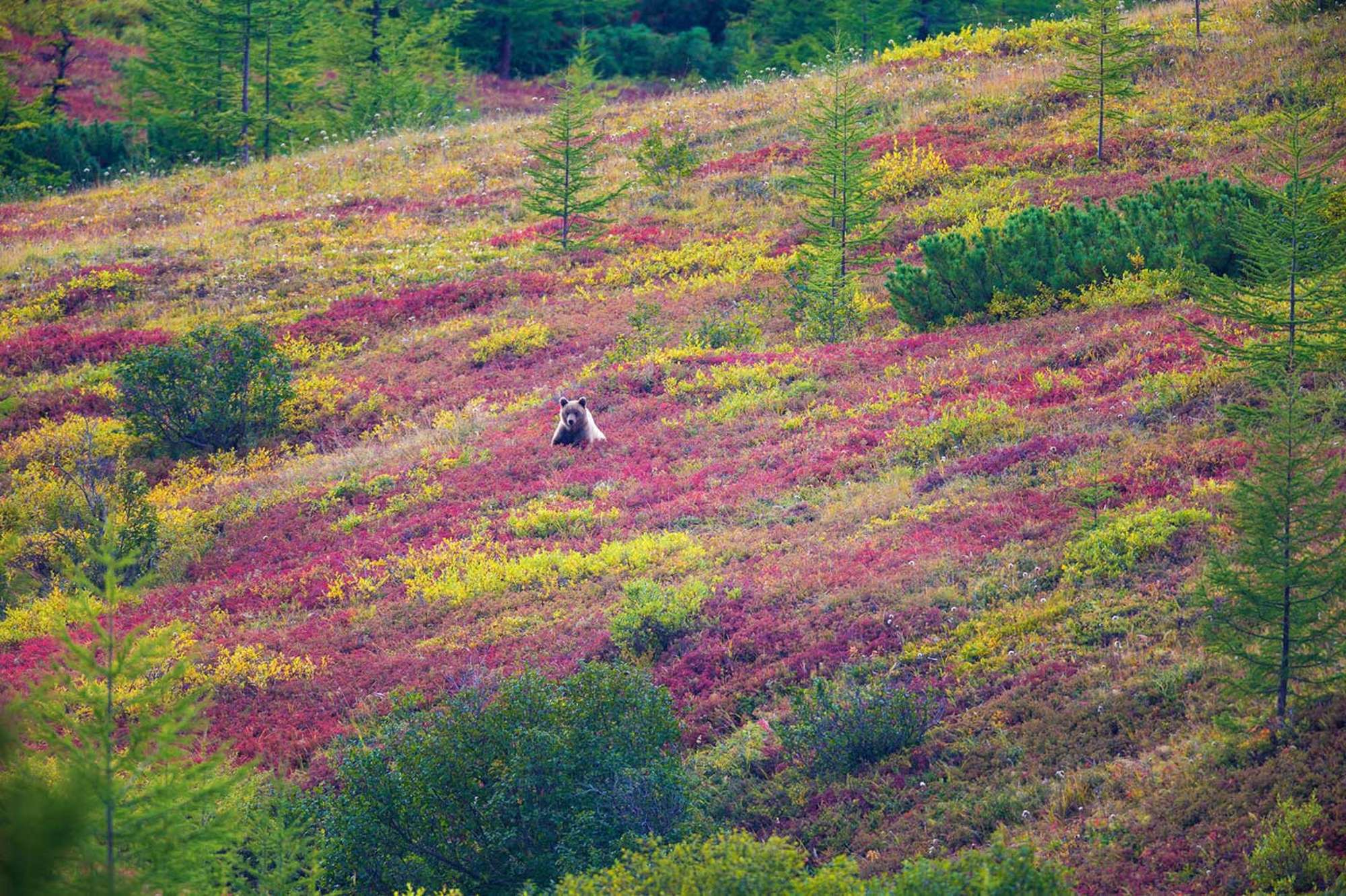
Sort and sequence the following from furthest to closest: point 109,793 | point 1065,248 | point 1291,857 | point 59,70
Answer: point 59,70
point 1065,248
point 1291,857
point 109,793

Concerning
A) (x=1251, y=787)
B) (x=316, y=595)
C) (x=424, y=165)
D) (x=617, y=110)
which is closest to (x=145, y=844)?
(x=1251, y=787)

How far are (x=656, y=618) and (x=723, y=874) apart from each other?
542cm

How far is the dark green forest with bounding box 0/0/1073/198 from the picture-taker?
4244cm

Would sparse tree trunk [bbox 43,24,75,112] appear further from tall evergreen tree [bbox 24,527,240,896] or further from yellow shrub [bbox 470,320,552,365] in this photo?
tall evergreen tree [bbox 24,527,240,896]

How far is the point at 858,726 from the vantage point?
9742mm

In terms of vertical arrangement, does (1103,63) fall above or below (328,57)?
below

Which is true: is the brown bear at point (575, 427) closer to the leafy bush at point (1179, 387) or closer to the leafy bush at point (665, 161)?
the leafy bush at point (1179, 387)

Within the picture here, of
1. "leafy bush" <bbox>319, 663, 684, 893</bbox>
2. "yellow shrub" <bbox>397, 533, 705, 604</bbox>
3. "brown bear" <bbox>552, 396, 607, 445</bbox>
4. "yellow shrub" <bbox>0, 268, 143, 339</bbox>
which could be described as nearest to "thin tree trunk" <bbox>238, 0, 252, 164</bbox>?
"yellow shrub" <bbox>0, 268, 143, 339</bbox>

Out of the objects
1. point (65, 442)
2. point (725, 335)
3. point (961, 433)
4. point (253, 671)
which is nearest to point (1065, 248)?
point (961, 433)

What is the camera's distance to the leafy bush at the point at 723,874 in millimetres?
6996

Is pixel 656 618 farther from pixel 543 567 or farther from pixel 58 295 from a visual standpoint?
pixel 58 295

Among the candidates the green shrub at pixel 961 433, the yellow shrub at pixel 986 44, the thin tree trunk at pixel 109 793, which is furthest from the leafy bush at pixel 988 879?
the yellow shrub at pixel 986 44

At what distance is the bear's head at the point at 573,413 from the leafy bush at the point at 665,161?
51.1 feet

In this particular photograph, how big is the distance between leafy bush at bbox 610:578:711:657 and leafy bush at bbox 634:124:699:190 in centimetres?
2163
